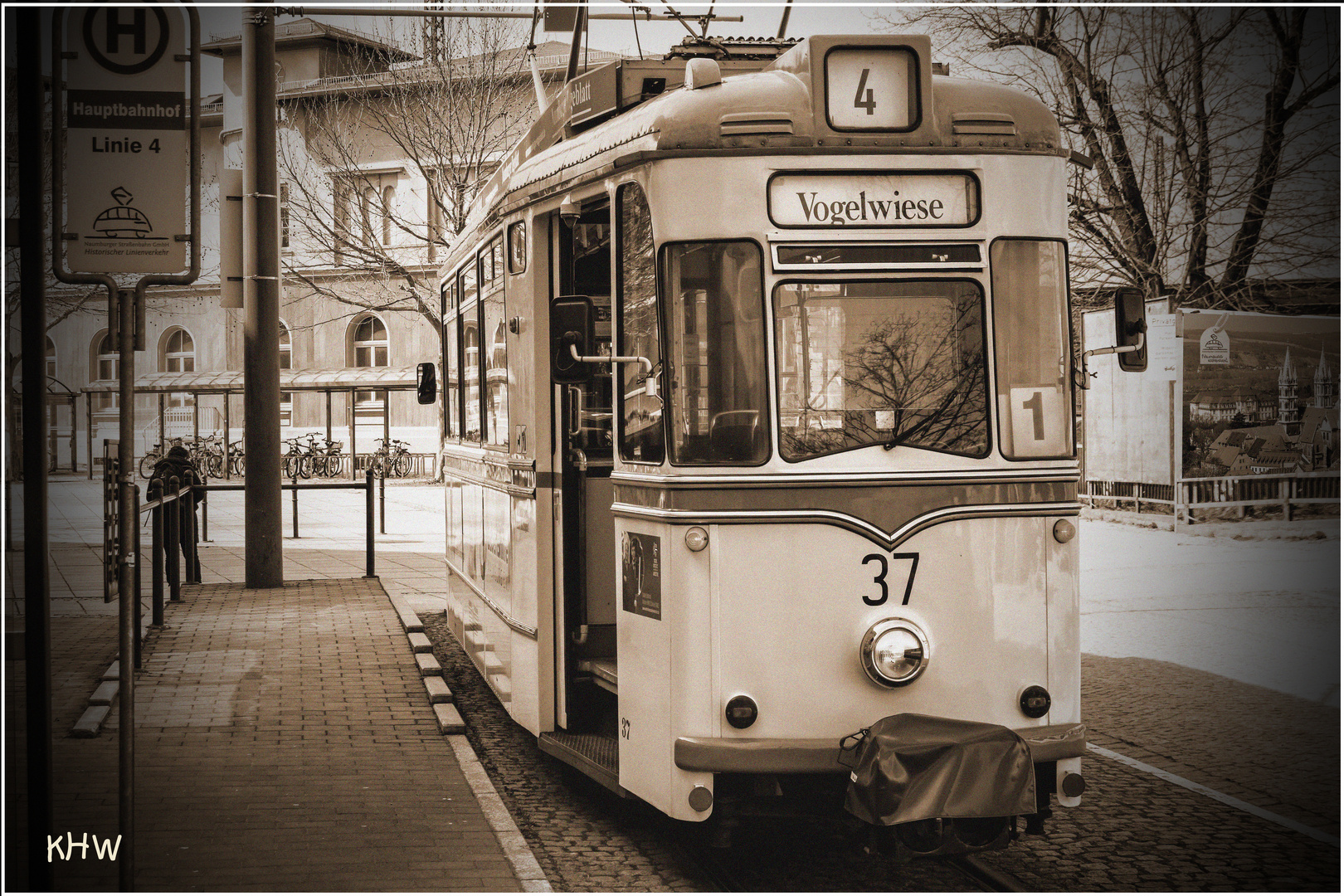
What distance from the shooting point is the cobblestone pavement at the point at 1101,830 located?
16.5 ft

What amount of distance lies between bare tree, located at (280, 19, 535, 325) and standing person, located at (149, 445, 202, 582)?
52.2ft

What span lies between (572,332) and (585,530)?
1491 mm

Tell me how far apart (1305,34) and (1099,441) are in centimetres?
601

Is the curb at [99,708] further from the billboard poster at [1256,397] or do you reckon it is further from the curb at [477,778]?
the billboard poster at [1256,397]

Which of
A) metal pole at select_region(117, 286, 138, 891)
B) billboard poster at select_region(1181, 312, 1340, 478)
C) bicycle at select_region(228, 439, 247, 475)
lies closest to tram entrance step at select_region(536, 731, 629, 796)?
metal pole at select_region(117, 286, 138, 891)

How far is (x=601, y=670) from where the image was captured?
5934 millimetres

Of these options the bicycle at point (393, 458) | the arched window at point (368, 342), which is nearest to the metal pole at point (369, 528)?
the bicycle at point (393, 458)

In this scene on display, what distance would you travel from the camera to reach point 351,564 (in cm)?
1547

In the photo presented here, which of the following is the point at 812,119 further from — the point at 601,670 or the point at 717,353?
the point at 601,670

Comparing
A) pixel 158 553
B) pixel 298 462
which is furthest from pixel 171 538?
pixel 298 462

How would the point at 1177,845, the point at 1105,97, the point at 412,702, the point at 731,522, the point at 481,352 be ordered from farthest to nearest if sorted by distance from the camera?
the point at 1105,97 → the point at 412,702 → the point at 481,352 → the point at 1177,845 → the point at 731,522

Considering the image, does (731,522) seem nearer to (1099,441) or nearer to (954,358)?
(954,358)

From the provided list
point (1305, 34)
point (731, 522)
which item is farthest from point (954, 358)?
point (1305, 34)

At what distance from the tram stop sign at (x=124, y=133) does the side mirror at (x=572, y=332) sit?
4.54 feet
